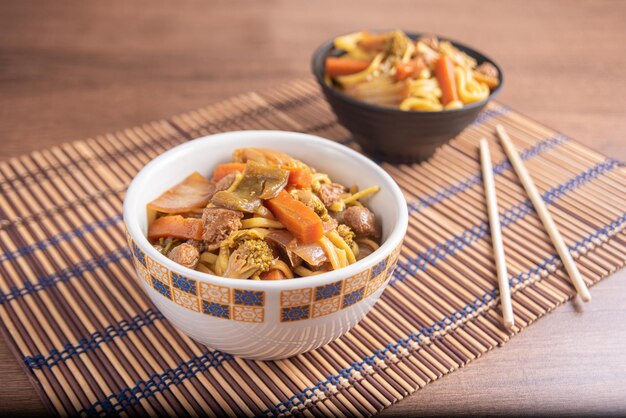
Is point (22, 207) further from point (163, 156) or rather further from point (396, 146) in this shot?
point (396, 146)

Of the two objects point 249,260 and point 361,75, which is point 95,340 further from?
point 361,75

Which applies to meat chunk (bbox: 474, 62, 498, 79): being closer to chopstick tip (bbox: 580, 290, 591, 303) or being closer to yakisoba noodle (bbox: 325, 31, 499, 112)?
yakisoba noodle (bbox: 325, 31, 499, 112)

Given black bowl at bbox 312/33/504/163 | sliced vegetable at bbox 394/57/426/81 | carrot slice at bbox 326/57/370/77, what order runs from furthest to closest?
carrot slice at bbox 326/57/370/77, sliced vegetable at bbox 394/57/426/81, black bowl at bbox 312/33/504/163

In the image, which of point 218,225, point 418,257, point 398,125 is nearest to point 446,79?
point 398,125

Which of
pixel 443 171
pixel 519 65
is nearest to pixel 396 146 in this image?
pixel 443 171

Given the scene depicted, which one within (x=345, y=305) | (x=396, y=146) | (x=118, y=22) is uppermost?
(x=345, y=305)

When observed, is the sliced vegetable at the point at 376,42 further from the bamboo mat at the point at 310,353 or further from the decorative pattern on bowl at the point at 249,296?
the decorative pattern on bowl at the point at 249,296

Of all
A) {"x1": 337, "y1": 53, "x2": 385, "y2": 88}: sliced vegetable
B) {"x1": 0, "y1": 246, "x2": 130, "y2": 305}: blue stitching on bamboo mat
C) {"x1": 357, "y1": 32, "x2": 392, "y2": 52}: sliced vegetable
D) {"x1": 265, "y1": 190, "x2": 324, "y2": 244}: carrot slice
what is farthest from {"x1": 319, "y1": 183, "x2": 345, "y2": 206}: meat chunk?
{"x1": 357, "y1": 32, "x2": 392, "y2": 52}: sliced vegetable
